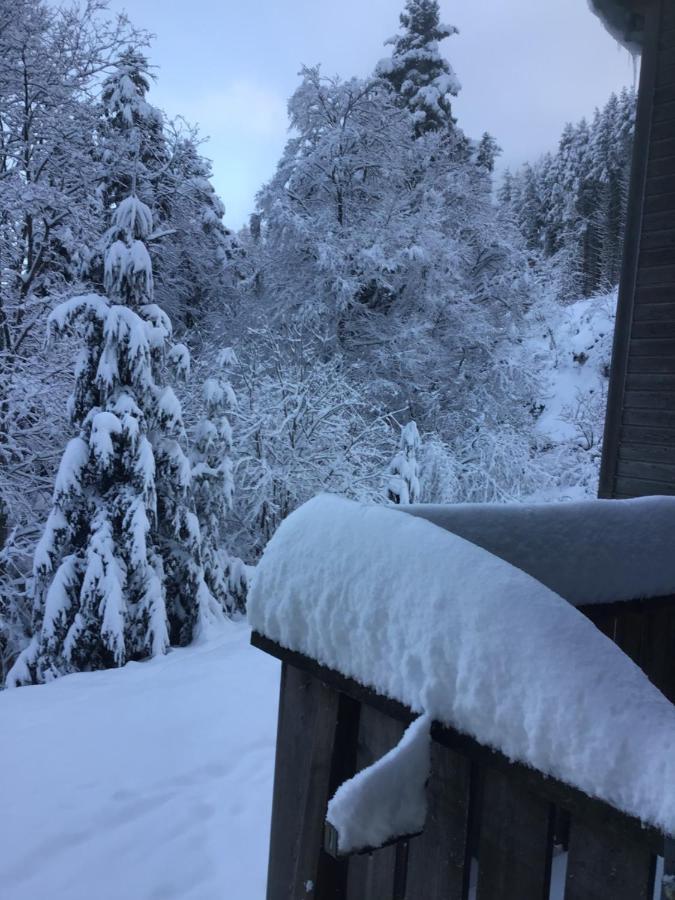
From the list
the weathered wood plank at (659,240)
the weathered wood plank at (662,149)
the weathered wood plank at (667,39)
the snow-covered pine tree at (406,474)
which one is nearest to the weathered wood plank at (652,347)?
the weathered wood plank at (659,240)

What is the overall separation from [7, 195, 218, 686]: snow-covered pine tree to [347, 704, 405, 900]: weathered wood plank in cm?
608

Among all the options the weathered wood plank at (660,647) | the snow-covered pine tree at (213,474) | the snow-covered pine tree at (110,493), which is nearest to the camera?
the weathered wood plank at (660,647)

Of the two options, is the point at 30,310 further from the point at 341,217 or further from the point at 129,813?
the point at 129,813

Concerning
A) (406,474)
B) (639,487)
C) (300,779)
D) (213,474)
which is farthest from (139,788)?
(406,474)

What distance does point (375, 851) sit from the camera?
3.84ft

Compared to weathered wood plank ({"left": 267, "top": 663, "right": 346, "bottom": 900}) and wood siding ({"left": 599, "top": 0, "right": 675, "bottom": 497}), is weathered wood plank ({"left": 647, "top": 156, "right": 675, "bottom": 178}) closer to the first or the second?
wood siding ({"left": 599, "top": 0, "right": 675, "bottom": 497})

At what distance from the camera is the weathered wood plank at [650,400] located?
432 cm

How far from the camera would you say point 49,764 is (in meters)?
3.66

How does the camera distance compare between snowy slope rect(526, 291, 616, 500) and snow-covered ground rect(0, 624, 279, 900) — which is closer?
snow-covered ground rect(0, 624, 279, 900)

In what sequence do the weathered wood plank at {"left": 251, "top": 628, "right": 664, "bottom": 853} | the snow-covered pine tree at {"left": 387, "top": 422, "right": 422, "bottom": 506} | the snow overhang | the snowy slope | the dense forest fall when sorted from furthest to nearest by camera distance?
1. the snowy slope
2. the snow-covered pine tree at {"left": 387, "top": 422, "right": 422, "bottom": 506}
3. the dense forest
4. the snow overhang
5. the weathered wood plank at {"left": 251, "top": 628, "right": 664, "bottom": 853}

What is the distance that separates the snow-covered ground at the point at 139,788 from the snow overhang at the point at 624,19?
565 cm

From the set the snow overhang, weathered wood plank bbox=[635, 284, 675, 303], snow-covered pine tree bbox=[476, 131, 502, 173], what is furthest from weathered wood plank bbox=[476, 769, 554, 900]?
snow-covered pine tree bbox=[476, 131, 502, 173]

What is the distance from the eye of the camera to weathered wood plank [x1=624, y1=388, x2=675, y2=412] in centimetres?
432

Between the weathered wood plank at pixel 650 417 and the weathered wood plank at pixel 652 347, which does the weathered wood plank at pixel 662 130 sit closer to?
the weathered wood plank at pixel 652 347
